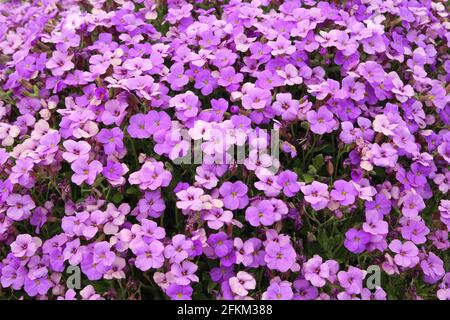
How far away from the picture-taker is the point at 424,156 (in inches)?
88.7

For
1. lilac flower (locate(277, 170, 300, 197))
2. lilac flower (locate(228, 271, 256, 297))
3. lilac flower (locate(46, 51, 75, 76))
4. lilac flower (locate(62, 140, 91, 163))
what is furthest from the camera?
lilac flower (locate(46, 51, 75, 76))

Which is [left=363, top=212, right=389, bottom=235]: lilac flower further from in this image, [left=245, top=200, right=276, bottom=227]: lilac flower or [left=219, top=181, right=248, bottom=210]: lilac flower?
[left=219, top=181, right=248, bottom=210]: lilac flower

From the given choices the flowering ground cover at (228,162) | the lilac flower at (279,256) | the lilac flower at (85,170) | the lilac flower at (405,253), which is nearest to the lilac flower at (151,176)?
the flowering ground cover at (228,162)

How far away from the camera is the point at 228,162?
6.88 ft

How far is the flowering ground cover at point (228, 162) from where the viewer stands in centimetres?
204

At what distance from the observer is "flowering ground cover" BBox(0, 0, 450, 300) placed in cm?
204

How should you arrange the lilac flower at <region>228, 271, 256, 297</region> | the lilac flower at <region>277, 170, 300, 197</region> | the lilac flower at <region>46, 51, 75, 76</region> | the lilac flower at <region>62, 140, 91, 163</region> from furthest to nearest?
the lilac flower at <region>46, 51, 75, 76</region> → the lilac flower at <region>62, 140, 91, 163</region> → the lilac flower at <region>277, 170, 300, 197</region> → the lilac flower at <region>228, 271, 256, 297</region>

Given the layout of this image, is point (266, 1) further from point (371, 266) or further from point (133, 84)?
point (371, 266)

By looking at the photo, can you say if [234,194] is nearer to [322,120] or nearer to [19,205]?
[322,120]

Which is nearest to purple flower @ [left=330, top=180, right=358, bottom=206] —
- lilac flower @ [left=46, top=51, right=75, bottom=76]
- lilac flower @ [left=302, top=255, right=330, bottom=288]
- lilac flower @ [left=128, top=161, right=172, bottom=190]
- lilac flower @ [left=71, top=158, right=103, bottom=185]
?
lilac flower @ [left=302, top=255, right=330, bottom=288]

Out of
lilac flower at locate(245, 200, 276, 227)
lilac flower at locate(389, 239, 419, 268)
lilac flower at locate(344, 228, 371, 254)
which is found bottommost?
lilac flower at locate(389, 239, 419, 268)

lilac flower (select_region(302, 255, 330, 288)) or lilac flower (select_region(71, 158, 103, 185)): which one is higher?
lilac flower (select_region(71, 158, 103, 185))

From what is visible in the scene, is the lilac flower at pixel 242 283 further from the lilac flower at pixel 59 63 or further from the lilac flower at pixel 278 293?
the lilac flower at pixel 59 63
